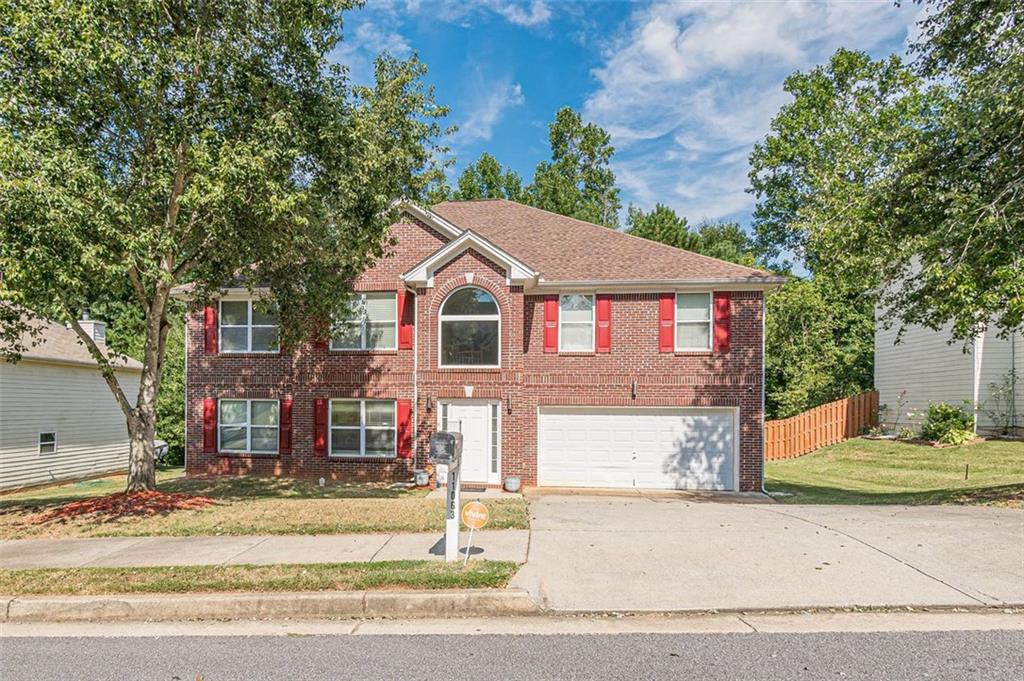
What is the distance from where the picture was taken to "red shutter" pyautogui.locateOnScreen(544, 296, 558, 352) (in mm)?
15750

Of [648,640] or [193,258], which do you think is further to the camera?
[193,258]

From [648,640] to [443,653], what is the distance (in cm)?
164

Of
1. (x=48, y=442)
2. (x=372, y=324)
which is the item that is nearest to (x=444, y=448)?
(x=372, y=324)

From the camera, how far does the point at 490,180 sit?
34.9 m

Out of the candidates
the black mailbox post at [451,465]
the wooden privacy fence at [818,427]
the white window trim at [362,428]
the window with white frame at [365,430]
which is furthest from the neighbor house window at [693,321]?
the black mailbox post at [451,465]

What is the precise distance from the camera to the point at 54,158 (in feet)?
26.5

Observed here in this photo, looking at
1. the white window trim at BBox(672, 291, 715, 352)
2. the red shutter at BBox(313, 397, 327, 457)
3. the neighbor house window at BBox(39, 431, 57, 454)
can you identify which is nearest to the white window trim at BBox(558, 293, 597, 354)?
the white window trim at BBox(672, 291, 715, 352)

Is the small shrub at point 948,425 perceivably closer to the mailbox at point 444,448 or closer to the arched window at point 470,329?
the arched window at point 470,329

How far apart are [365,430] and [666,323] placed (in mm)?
Result: 8211

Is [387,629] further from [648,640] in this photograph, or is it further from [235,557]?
[235,557]

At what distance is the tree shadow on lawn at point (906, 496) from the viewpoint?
1048cm

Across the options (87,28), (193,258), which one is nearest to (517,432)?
(193,258)

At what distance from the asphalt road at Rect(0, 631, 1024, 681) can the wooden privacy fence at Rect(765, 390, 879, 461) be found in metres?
18.6

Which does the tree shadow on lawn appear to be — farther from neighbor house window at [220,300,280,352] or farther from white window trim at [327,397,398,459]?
neighbor house window at [220,300,280,352]
